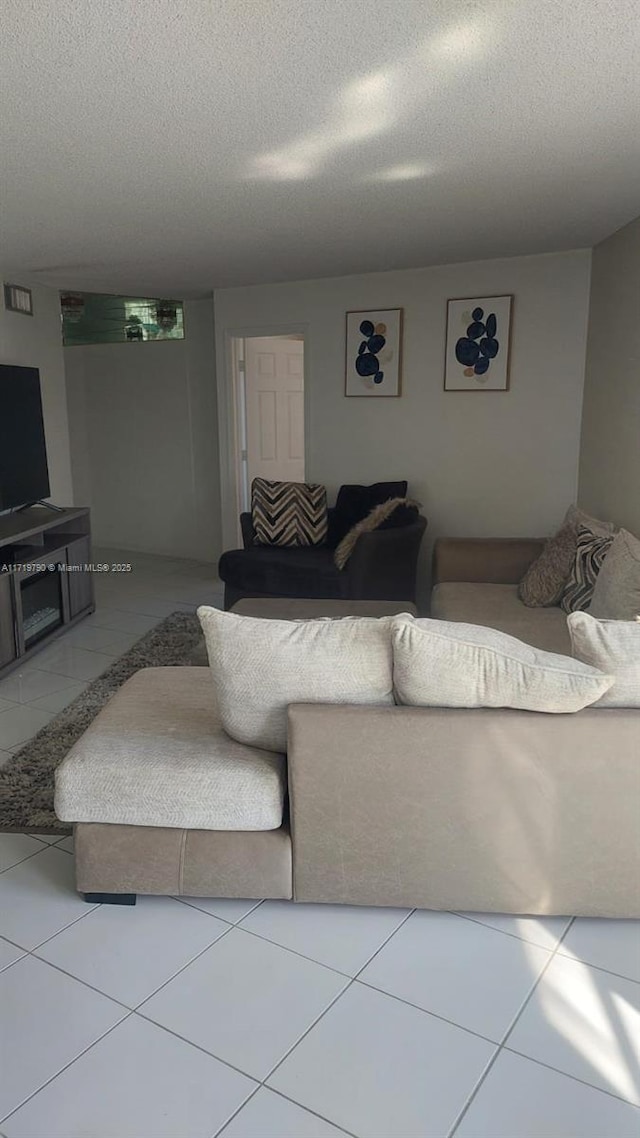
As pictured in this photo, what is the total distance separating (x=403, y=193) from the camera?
127 inches

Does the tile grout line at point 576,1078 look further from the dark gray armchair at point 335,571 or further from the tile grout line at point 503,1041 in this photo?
the dark gray armchair at point 335,571

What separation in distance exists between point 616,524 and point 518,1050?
2905mm

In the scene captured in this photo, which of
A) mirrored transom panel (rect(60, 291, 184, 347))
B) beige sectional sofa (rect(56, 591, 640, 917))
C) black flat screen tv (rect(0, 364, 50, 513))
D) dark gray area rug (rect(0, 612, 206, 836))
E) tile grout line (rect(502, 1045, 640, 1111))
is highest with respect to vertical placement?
mirrored transom panel (rect(60, 291, 184, 347))

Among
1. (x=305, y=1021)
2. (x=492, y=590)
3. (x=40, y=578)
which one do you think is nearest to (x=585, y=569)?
(x=492, y=590)

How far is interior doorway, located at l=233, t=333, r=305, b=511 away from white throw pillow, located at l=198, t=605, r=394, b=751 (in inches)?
170

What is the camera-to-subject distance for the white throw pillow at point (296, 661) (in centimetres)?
204

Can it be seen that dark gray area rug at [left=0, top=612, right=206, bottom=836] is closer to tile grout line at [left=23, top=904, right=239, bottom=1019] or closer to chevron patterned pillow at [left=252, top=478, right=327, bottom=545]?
tile grout line at [left=23, top=904, right=239, bottom=1019]

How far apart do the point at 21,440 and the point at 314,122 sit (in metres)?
3.15

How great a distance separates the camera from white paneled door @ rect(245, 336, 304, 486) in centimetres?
629

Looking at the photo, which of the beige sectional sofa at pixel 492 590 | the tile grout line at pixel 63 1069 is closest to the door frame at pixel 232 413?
the beige sectional sofa at pixel 492 590

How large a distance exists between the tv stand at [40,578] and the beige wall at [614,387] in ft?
10.4

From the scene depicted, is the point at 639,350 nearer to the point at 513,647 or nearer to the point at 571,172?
the point at 571,172

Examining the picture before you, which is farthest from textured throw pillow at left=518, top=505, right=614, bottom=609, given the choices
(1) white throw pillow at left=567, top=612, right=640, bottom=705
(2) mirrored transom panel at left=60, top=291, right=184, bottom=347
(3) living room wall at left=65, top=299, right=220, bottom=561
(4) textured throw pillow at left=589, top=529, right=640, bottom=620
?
(2) mirrored transom panel at left=60, top=291, right=184, bottom=347

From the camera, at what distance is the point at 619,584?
9.91 feet
